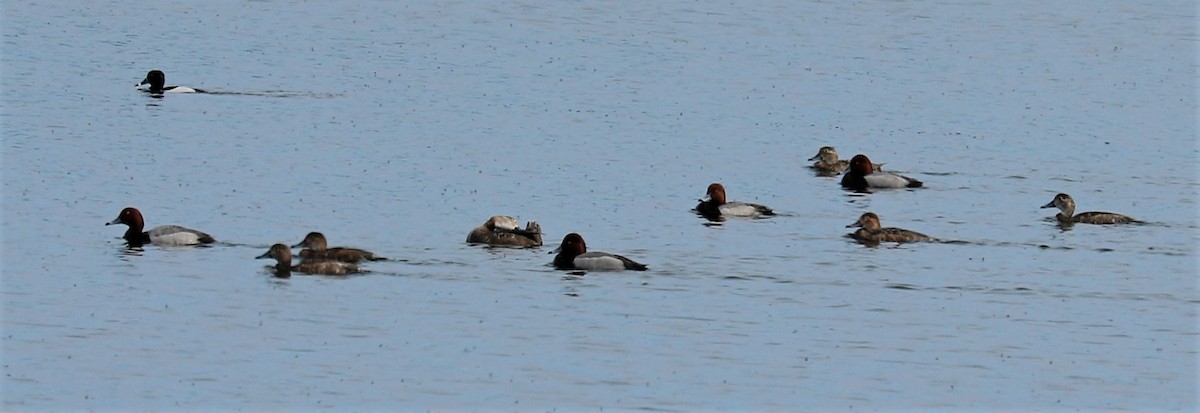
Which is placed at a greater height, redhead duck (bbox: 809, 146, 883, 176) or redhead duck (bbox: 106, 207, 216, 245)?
redhead duck (bbox: 809, 146, 883, 176)

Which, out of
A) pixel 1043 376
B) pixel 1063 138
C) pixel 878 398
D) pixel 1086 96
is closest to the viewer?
pixel 878 398

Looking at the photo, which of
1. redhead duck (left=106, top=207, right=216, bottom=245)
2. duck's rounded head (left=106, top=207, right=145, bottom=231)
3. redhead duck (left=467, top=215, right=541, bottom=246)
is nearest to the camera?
redhead duck (left=106, top=207, right=216, bottom=245)

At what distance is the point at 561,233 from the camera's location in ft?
89.1

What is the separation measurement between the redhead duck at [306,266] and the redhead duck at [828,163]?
12550 millimetres

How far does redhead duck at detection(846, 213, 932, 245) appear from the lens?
1061 inches

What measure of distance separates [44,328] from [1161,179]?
19.8m

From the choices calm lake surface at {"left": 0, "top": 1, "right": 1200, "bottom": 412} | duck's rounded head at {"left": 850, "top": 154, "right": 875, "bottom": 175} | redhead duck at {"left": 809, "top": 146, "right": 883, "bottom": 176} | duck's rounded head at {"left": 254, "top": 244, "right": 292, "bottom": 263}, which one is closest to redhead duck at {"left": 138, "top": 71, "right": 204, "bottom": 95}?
calm lake surface at {"left": 0, "top": 1, "right": 1200, "bottom": 412}

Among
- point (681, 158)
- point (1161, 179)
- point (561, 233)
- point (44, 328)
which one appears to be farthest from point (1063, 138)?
point (44, 328)

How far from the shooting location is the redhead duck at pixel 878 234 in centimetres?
2694

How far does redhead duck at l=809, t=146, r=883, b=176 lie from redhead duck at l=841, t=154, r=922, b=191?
0.84 metres

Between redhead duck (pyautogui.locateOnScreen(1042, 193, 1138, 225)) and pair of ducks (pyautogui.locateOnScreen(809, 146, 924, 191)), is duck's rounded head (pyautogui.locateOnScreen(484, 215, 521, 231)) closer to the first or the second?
redhead duck (pyautogui.locateOnScreen(1042, 193, 1138, 225))

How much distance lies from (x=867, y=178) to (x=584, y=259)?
9.74 meters

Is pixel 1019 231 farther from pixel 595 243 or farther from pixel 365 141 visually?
pixel 365 141

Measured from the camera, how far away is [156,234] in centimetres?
2556
